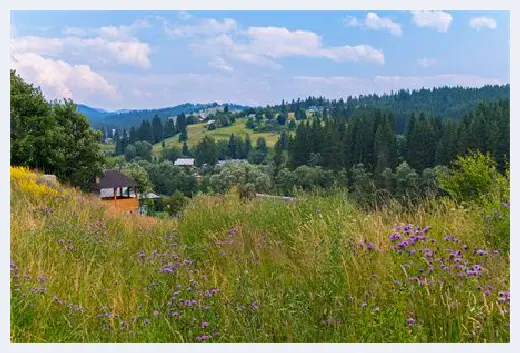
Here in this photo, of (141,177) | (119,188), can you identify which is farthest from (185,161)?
(119,188)

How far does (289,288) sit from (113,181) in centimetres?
1953

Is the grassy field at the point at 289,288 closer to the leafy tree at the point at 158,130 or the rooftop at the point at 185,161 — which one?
the rooftop at the point at 185,161

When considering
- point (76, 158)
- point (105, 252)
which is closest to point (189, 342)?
point (105, 252)

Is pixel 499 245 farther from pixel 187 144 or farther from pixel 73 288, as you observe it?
pixel 187 144

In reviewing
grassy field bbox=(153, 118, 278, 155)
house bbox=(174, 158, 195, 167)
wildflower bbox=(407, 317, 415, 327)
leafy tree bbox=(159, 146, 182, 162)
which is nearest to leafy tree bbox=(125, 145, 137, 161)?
grassy field bbox=(153, 118, 278, 155)

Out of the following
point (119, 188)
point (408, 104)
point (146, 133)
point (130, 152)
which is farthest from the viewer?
point (408, 104)

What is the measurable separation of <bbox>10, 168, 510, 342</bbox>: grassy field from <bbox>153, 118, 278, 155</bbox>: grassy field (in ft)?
117

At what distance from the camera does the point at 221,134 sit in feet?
181

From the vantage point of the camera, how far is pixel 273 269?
514 cm

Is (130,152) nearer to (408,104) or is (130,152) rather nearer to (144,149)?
(144,149)

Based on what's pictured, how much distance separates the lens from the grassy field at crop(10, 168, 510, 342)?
331 centimetres

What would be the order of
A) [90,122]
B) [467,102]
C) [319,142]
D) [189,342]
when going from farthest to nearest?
[467,102], [319,142], [90,122], [189,342]

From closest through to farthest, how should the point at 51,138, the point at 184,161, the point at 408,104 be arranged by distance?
1. the point at 51,138
2. the point at 184,161
3. the point at 408,104

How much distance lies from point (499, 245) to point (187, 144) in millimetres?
39758
